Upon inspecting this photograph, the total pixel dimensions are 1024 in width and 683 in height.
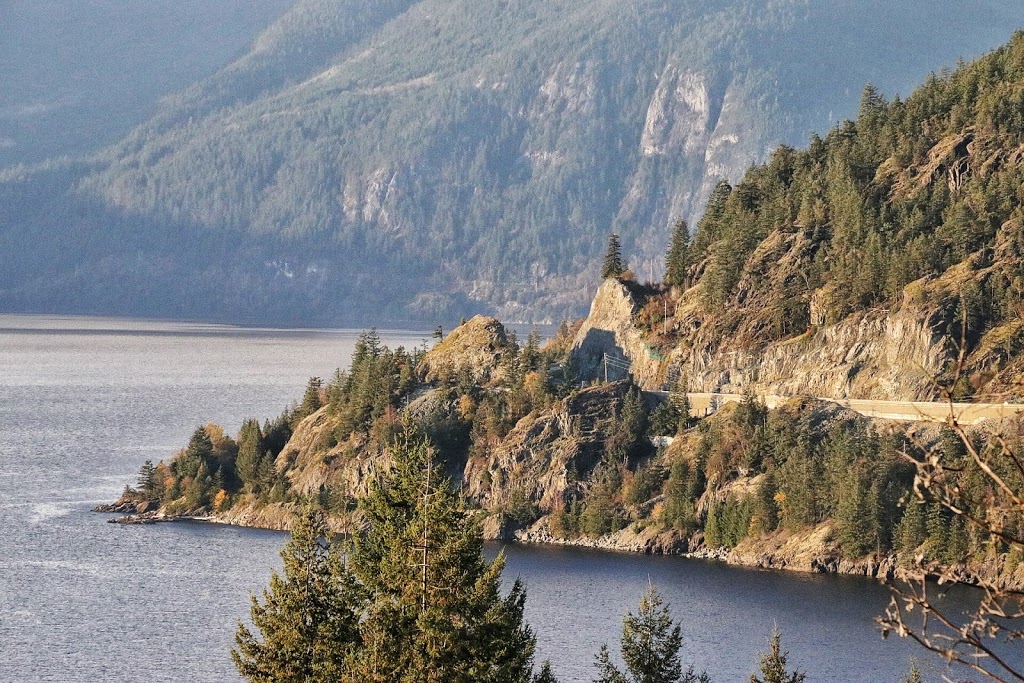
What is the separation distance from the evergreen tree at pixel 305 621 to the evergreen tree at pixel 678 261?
112053 mm

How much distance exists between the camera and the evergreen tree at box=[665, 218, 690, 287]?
163m

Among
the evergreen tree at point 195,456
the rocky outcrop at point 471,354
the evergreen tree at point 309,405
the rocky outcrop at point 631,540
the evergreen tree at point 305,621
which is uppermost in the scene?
the rocky outcrop at point 471,354

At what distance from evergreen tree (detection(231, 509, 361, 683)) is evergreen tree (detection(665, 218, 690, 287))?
112053mm

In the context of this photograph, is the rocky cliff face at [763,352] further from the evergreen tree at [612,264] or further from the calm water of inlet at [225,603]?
the calm water of inlet at [225,603]

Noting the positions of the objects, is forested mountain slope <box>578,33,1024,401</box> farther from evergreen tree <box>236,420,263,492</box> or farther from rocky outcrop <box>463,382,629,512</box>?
evergreen tree <box>236,420,263,492</box>

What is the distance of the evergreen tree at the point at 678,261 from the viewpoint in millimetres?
162812

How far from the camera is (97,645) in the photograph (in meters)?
93.3

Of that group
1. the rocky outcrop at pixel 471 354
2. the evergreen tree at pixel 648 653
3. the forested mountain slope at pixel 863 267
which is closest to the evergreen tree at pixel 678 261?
the forested mountain slope at pixel 863 267

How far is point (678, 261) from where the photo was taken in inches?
6467

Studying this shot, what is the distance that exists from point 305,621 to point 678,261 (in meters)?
→ 115

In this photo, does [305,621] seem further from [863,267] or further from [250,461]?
[250,461]

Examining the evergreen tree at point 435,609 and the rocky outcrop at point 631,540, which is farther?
the rocky outcrop at point 631,540

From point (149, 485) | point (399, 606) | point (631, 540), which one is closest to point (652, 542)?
point (631, 540)

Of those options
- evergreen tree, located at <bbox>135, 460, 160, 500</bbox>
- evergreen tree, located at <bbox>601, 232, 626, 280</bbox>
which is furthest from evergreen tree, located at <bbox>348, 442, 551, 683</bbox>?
evergreen tree, located at <bbox>601, 232, 626, 280</bbox>
